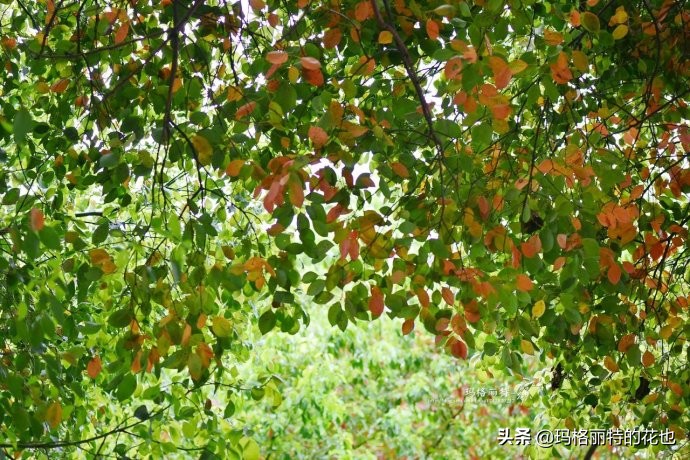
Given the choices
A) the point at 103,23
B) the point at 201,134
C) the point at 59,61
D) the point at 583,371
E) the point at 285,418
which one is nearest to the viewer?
the point at 201,134

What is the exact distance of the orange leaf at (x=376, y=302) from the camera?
193 cm

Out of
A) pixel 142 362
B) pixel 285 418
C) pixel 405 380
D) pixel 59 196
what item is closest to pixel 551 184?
pixel 142 362

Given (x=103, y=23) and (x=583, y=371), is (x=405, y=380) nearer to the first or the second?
(x=583, y=371)

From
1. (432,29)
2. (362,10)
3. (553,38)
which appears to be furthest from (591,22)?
(362,10)

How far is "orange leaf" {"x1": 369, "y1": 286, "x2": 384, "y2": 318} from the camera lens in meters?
1.93

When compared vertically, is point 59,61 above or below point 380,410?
above

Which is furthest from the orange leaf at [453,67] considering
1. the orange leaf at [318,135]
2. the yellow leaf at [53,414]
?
the yellow leaf at [53,414]

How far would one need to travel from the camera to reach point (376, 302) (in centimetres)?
195

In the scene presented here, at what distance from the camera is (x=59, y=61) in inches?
106

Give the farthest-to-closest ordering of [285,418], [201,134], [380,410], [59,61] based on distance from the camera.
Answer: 1. [380,410]
2. [285,418]
3. [59,61]
4. [201,134]

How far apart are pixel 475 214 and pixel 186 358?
0.71 meters

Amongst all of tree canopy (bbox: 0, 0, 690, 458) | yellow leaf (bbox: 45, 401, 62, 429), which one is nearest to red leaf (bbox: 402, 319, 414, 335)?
tree canopy (bbox: 0, 0, 690, 458)

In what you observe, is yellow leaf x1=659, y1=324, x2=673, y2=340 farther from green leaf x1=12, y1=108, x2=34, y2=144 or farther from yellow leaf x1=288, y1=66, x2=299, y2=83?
green leaf x1=12, y1=108, x2=34, y2=144

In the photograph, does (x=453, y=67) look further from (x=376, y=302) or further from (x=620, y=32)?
(x=620, y=32)
